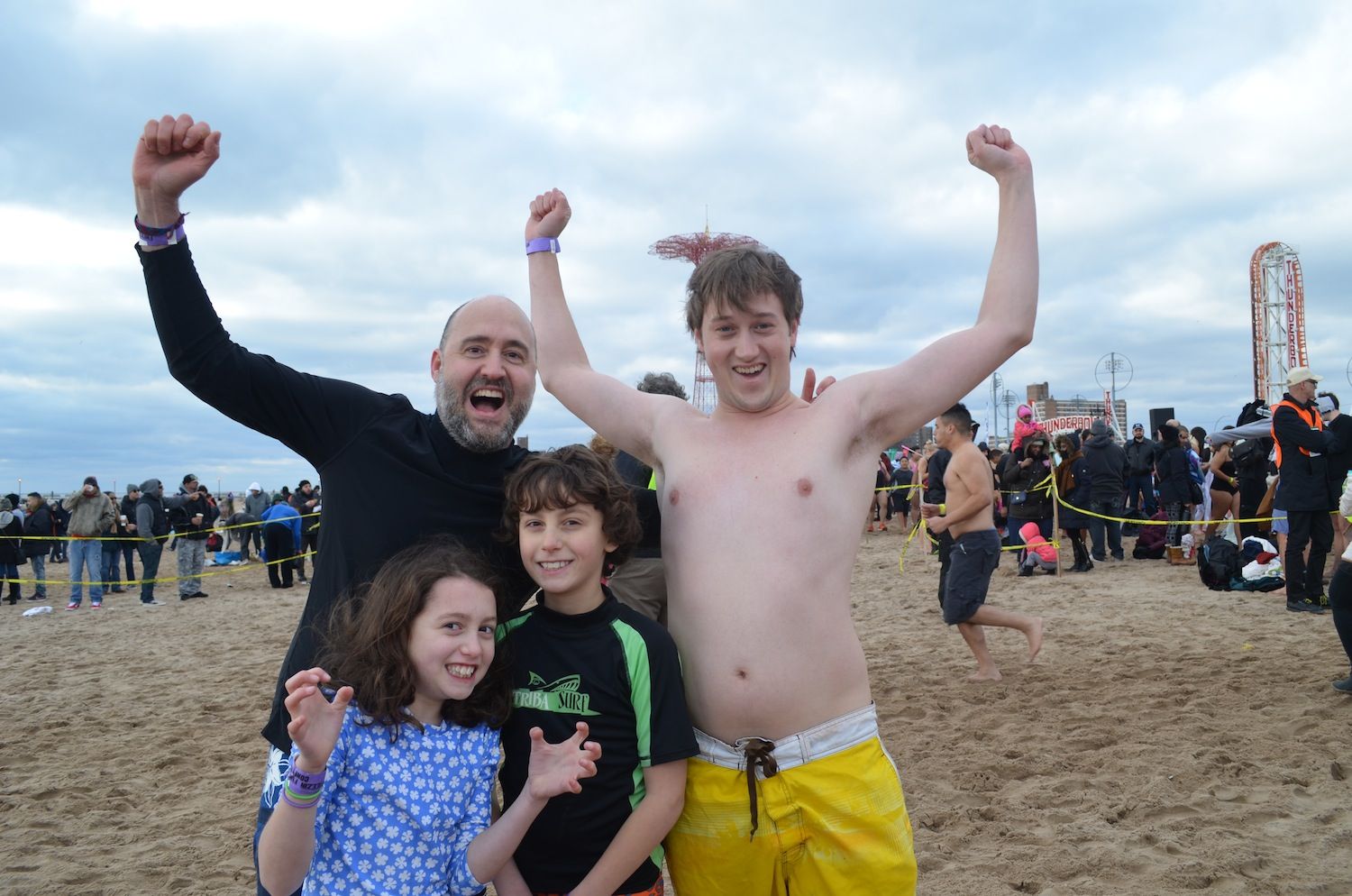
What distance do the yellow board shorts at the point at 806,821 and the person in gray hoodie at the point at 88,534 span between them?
47.2 feet

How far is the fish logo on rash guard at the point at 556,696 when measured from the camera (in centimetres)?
196

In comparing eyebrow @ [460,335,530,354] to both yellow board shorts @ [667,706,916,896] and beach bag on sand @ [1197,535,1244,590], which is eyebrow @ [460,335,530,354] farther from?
beach bag on sand @ [1197,535,1244,590]

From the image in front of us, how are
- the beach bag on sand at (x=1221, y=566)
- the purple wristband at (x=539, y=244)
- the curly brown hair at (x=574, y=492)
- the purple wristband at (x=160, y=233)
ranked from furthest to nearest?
the beach bag on sand at (x=1221, y=566), the purple wristband at (x=539, y=244), the curly brown hair at (x=574, y=492), the purple wristband at (x=160, y=233)

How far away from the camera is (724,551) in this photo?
2088mm

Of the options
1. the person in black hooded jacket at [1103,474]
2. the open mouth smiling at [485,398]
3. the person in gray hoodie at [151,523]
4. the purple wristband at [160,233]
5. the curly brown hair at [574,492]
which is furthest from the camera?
the person in gray hoodie at [151,523]

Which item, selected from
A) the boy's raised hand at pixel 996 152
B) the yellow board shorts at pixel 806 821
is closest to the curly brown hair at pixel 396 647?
the yellow board shorts at pixel 806 821

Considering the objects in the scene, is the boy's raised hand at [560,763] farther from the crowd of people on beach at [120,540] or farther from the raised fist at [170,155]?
the crowd of people on beach at [120,540]

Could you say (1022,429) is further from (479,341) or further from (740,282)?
(479,341)

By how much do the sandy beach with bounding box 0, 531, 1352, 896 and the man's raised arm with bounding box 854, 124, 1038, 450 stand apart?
2.35 metres

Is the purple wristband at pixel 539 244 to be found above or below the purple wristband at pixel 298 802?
above

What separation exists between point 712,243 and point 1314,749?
5961 centimetres

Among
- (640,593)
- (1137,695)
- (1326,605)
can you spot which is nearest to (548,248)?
(640,593)

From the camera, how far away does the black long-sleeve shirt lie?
6.69 ft

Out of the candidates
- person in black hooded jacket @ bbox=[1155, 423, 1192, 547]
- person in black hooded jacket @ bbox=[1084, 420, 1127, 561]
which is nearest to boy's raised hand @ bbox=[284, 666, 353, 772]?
person in black hooded jacket @ bbox=[1084, 420, 1127, 561]
